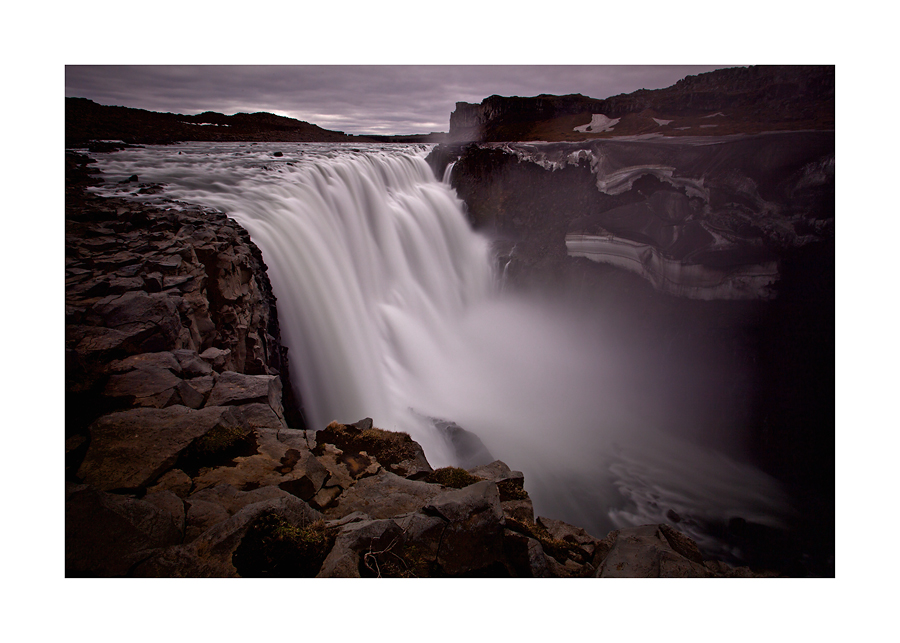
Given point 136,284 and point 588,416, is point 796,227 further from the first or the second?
point 136,284

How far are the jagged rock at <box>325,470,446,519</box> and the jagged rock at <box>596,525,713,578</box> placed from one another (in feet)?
4.58

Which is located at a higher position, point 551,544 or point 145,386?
point 145,386

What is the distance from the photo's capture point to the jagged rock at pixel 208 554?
207 centimetres

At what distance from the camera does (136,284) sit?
365 cm

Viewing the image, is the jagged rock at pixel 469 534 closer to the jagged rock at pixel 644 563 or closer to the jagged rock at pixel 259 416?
the jagged rock at pixel 644 563

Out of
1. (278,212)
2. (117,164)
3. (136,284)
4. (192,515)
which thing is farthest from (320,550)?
(278,212)

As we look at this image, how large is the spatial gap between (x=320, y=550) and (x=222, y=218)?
4.69m

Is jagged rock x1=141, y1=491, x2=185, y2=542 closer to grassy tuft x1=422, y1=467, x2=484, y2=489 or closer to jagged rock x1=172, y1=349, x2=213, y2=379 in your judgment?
jagged rock x1=172, y1=349, x2=213, y2=379

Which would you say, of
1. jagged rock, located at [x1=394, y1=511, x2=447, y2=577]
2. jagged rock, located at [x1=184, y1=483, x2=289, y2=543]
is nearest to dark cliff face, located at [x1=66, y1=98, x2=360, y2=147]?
jagged rock, located at [x1=184, y1=483, x2=289, y2=543]

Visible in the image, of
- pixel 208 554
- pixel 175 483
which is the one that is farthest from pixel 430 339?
pixel 208 554

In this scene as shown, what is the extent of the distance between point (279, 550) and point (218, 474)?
0.75 m

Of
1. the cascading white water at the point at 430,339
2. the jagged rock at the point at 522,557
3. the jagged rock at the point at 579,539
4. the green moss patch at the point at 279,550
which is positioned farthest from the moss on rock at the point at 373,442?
the cascading white water at the point at 430,339

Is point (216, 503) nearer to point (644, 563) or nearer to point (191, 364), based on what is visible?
point (191, 364)

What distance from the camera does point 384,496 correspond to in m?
2.93
